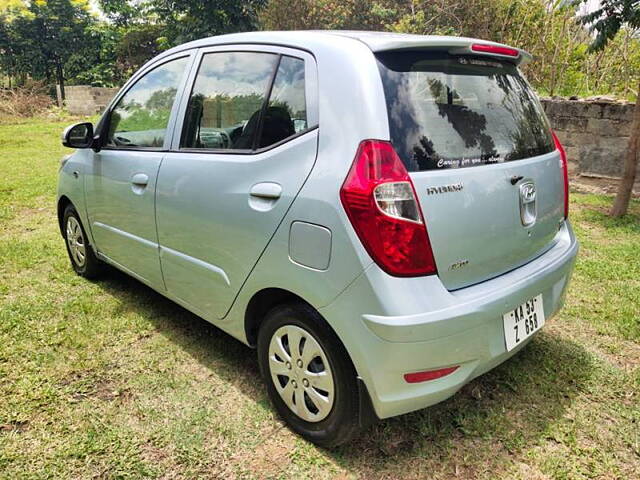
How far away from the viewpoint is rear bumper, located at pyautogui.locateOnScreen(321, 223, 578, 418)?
165 centimetres

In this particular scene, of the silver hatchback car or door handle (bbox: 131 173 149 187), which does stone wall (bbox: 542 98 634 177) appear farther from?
door handle (bbox: 131 173 149 187)

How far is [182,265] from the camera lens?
255 cm

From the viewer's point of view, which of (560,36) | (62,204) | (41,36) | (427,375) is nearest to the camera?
(427,375)

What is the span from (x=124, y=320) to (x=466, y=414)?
7.11 feet

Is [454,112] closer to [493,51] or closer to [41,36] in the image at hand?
[493,51]

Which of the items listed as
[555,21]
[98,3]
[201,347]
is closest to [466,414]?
[201,347]

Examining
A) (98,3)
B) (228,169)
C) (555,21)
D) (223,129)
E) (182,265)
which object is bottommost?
(182,265)

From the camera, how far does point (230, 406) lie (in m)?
2.35

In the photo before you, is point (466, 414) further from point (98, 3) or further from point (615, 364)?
point (98, 3)

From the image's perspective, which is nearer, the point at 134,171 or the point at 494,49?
Result: the point at 494,49

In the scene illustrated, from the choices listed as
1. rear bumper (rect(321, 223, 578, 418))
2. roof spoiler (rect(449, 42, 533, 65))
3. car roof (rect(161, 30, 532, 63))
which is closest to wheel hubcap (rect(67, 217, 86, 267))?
car roof (rect(161, 30, 532, 63))

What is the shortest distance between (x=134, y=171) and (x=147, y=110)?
1.35 feet

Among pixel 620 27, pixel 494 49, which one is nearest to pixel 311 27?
pixel 620 27

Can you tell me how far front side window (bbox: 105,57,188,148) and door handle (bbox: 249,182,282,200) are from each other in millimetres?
930
